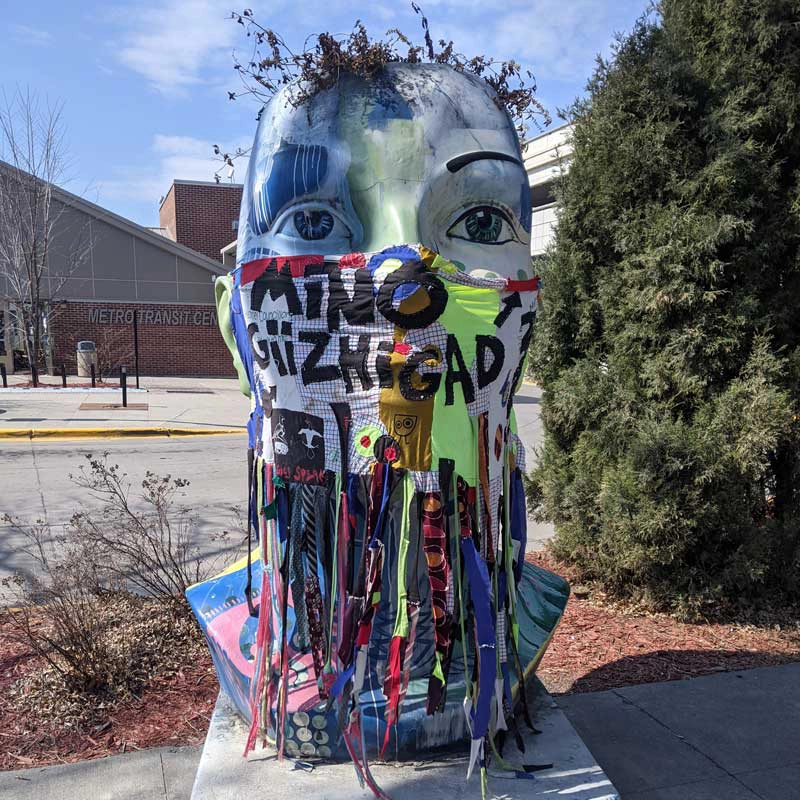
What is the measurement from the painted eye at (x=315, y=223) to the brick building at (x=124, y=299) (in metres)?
21.0

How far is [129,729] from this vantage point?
125 inches

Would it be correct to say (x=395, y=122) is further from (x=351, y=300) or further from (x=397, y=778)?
(x=397, y=778)

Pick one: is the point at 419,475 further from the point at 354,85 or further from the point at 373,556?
the point at 354,85

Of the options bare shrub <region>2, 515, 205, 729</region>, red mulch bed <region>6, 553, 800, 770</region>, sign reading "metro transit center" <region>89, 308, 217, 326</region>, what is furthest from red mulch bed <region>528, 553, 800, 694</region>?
sign reading "metro transit center" <region>89, 308, 217, 326</region>

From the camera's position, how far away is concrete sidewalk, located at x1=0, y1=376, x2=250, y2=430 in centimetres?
1240

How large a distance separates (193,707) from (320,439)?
2.00 m

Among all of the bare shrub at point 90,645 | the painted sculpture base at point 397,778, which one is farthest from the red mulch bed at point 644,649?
the bare shrub at point 90,645

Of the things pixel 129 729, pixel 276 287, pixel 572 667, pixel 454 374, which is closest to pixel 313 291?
pixel 276 287

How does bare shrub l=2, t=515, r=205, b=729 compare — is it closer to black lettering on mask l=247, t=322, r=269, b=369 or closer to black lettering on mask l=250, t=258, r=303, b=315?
black lettering on mask l=247, t=322, r=269, b=369

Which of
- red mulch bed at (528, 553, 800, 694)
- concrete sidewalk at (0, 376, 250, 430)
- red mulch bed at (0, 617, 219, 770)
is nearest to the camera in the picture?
red mulch bed at (0, 617, 219, 770)

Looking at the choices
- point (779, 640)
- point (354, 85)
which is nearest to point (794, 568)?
point (779, 640)

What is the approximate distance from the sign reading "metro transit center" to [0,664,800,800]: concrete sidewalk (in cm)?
2019

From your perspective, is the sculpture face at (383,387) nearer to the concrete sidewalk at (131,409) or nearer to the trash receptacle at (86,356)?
the concrete sidewalk at (131,409)

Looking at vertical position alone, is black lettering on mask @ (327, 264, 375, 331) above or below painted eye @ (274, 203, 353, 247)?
below
